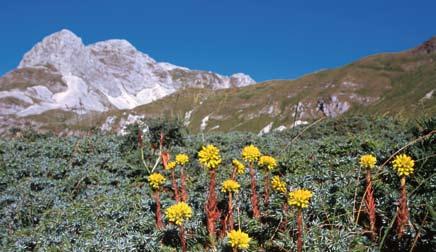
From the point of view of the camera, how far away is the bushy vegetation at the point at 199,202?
12.5 ft

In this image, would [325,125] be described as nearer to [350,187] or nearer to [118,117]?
[350,187]

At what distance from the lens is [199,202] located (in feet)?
17.0

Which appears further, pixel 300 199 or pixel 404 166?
pixel 404 166

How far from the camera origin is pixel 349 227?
13.0ft

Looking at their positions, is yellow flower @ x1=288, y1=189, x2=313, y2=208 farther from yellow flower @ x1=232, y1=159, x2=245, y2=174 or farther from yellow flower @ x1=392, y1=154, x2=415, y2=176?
yellow flower @ x1=232, y1=159, x2=245, y2=174

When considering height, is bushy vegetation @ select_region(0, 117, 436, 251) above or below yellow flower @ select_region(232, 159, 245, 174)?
below

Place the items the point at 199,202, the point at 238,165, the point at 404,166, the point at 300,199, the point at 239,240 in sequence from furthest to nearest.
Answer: the point at 199,202 < the point at 238,165 < the point at 404,166 < the point at 300,199 < the point at 239,240

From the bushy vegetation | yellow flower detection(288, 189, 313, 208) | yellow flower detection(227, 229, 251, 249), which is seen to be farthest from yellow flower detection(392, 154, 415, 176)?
yellow flower detection(227, 229, 251, 249)

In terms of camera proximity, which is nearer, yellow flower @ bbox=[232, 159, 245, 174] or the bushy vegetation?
the bushy vegetation

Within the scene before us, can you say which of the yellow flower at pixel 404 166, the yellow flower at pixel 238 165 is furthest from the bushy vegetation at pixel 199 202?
the yellow flower at pixel 238 165

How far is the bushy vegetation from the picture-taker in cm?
382

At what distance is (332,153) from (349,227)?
2856 millimetres

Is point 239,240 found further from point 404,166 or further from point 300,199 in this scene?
point 404,166

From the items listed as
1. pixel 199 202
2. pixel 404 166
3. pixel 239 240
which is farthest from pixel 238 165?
pixel 404 166
